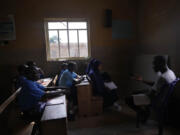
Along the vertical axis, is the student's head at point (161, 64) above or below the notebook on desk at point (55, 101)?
above

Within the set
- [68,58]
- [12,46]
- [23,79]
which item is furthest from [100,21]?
[23,79]

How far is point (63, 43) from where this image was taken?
12.7 ft

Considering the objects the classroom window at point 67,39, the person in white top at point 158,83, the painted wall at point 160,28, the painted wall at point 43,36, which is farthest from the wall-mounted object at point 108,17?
the person in white top at point 158,83

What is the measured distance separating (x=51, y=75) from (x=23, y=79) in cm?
195

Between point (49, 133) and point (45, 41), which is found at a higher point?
point (45, 41)

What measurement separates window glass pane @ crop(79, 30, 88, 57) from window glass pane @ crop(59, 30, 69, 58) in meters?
0.40

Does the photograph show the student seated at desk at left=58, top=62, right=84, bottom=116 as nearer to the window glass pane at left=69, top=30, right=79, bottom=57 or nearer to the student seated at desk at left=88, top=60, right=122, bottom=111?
the student seated at desk at left=88, top=60, right=122, bottom=111

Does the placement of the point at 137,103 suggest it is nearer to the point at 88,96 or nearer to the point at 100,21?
the point at 88,96

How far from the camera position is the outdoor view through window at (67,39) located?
3781mm

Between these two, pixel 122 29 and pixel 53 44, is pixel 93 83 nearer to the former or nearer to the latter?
pixel 53 44

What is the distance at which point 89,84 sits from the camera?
9.27 ft

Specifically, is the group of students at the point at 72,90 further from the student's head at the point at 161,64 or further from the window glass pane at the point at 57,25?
the window glass pane at the point at 57,25

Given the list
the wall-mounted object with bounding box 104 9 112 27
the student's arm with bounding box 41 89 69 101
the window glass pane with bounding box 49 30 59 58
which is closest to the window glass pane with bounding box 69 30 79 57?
the window glass pane with bounding box 49 30 59 58

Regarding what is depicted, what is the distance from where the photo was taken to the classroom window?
3773 millimetres
